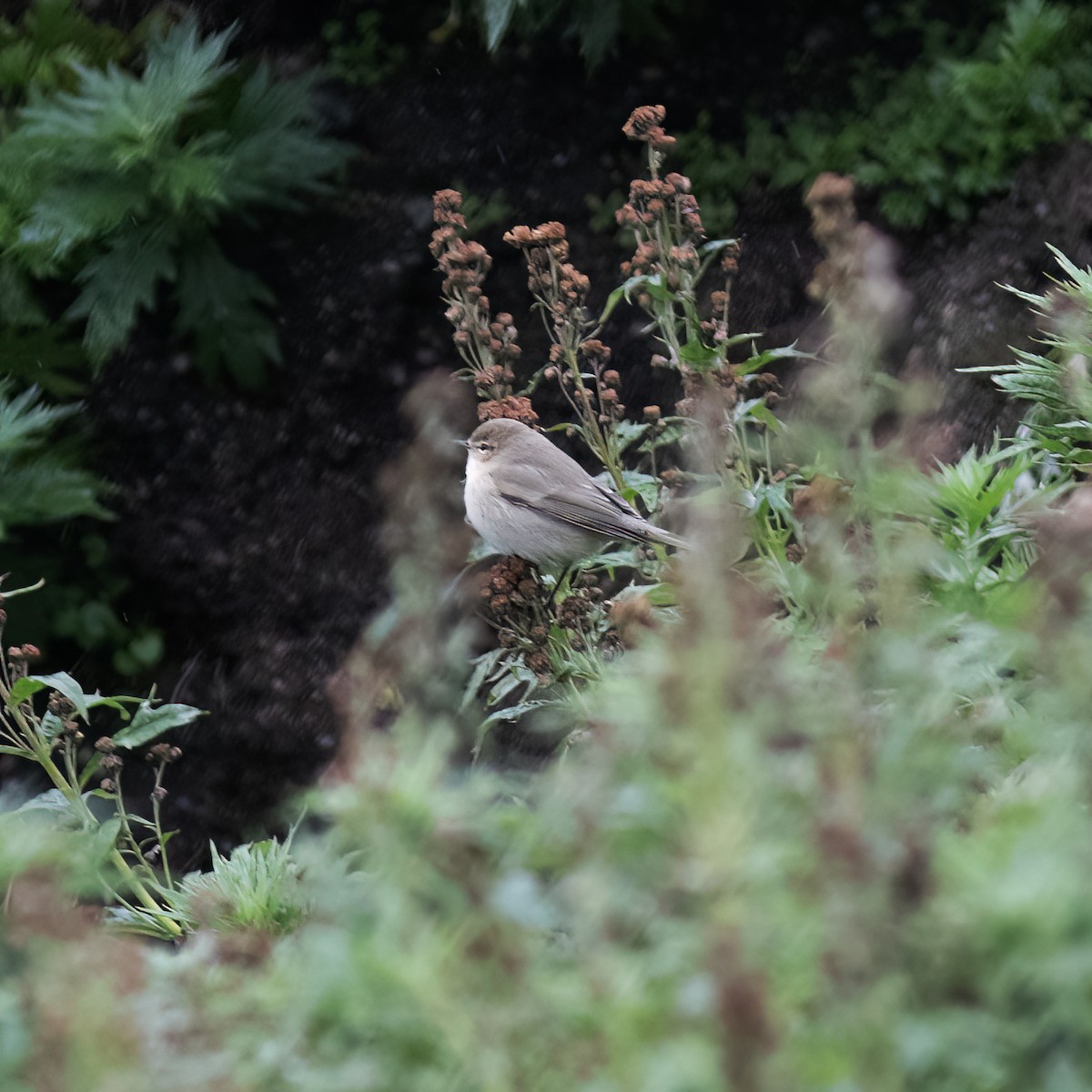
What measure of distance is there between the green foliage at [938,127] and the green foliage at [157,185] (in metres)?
1.68

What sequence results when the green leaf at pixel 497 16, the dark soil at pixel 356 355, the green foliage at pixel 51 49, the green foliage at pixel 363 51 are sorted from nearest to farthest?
the dark soil at pixel 356 355 → the green leaf at pixel 497 16 → the green foliage at pixel 51 49 → the green foliage at pixel 363 51

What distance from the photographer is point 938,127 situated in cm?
510

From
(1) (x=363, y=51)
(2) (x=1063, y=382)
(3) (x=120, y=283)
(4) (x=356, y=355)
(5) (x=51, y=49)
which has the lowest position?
(4) (x=356, y=355)

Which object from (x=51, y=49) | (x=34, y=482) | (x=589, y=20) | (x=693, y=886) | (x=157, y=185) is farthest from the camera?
(x=589, y=20)

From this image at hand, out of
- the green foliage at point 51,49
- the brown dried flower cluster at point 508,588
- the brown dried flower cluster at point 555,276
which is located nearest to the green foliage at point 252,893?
the brown dried flower cluster at point 508,588

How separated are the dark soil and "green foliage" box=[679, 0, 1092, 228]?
122 millimetres

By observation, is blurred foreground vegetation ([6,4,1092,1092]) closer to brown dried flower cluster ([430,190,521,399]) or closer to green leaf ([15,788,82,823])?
green leaf ([15,788,82,823])

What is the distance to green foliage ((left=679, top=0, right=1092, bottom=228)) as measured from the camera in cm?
492

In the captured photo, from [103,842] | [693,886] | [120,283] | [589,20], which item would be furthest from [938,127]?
[693,886]

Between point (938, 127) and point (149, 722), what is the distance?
386 centimetres

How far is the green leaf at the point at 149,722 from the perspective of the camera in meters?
2.64

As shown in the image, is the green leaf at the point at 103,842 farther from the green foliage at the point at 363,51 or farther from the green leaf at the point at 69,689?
the green foliage at the point at 363,51

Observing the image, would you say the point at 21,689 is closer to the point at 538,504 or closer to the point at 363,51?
the point at 538,504

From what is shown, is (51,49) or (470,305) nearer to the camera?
(470,305)
